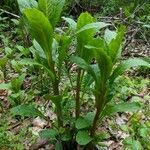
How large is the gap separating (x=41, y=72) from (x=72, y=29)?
5.22 ft

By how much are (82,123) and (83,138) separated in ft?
0.44

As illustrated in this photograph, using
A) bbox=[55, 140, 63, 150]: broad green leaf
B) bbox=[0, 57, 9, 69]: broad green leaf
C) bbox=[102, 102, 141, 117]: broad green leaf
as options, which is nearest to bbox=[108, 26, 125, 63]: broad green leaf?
bbox=[102, 102, 141, 117]: broad green leaf

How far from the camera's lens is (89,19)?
2738 millimetres

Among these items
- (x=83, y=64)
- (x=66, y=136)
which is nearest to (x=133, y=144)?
(x=66, y=136)

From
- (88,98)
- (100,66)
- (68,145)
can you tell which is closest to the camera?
(100,66)

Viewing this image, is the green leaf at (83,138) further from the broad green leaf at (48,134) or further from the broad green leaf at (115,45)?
the broad green leaf at (115,45)

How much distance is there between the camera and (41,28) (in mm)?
2559

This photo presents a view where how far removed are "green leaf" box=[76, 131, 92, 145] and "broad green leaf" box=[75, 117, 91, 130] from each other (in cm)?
5

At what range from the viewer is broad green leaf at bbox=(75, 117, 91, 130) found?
9.18ft

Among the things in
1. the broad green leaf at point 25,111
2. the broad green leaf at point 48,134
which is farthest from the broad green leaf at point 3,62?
the broad green leaf at point 48,134

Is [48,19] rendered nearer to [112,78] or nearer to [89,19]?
[89,19]

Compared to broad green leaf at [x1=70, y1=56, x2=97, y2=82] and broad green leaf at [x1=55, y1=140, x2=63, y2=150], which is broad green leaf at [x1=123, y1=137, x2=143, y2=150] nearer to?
broad green leaf at [x1=55, y1=140, x2=63, y2=150]

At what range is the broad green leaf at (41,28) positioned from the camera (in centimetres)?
245

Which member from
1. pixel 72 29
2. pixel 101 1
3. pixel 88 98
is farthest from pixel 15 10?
pixel 72 29
